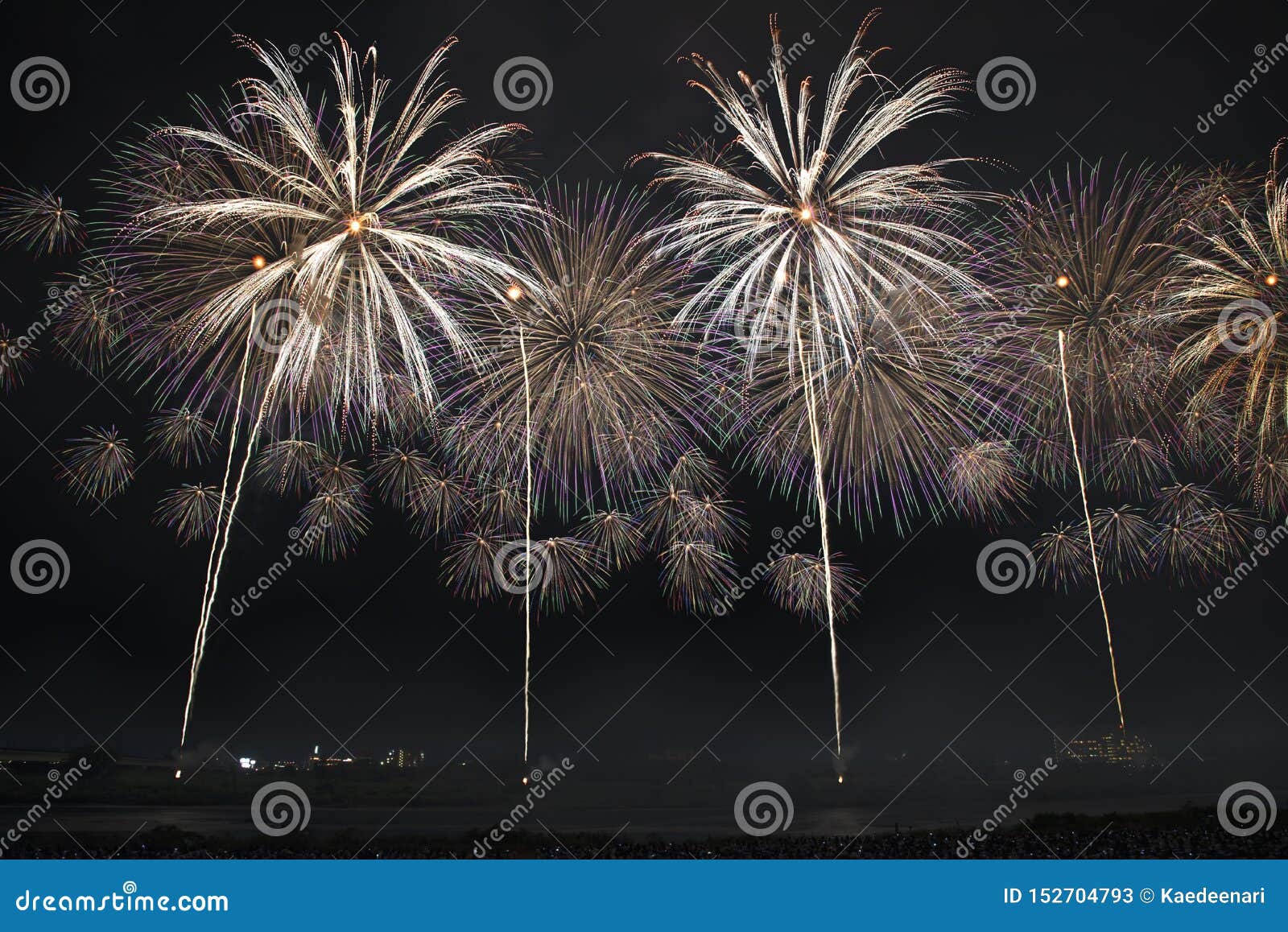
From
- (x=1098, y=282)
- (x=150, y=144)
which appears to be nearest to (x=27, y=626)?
(x=150, y=144)

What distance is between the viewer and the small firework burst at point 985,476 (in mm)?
23533

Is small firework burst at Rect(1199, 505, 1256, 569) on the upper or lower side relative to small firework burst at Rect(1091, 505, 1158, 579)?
upper

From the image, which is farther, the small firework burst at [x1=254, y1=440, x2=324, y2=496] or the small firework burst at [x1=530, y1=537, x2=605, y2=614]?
the small firework burst at [x1=254, y1=440, x2=324, y2=496]

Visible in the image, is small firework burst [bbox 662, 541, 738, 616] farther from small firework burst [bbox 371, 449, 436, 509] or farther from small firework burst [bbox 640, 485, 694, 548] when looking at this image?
small firework burst [bbox 371, 449, 436, 509]

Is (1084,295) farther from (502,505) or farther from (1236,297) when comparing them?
(502,505)

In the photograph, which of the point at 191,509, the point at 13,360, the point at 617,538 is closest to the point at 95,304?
the point at 13,360

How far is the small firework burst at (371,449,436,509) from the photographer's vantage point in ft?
79.1

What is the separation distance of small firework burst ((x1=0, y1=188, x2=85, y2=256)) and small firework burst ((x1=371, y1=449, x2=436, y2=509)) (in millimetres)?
9294

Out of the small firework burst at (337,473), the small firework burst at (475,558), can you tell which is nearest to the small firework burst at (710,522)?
the small firework burst at (475,558)

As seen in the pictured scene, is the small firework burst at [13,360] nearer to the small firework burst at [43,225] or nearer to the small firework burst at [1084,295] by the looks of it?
the small firework burst at [43,225]

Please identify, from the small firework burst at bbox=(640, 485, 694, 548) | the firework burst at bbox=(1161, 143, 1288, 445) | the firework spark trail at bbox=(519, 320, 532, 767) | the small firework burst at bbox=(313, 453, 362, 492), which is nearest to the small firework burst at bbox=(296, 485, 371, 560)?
the small firework burst at bbox=(313, 453, 362, 492)

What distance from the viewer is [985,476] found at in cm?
2392

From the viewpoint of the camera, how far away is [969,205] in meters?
21.4

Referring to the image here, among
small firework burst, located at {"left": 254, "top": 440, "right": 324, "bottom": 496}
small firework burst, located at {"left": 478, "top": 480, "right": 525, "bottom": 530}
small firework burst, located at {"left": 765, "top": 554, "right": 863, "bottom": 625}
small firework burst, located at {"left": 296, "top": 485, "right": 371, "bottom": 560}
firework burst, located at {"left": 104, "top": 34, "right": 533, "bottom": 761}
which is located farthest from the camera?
small firework burst, located at {"left": 296, "top": 485, "right": 371, "bottom": 560}
